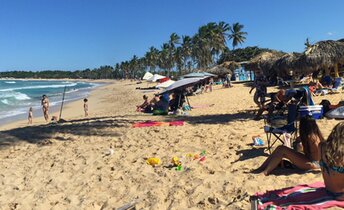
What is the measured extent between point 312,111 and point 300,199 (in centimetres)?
399

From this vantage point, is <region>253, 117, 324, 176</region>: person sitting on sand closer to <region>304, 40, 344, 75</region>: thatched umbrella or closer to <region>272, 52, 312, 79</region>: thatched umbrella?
<region>304, 40, 344, 75</region>: thatched umbrella

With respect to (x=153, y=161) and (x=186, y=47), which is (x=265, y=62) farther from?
(x=186, y=47)

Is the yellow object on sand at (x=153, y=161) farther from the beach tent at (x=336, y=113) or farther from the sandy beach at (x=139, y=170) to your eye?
the beach tent at (x=336, y=113)

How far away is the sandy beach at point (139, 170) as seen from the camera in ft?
14.6

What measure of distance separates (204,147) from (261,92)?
3852 millimetres

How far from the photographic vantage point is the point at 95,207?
185 inches

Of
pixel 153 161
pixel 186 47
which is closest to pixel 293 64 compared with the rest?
pixel 153 161

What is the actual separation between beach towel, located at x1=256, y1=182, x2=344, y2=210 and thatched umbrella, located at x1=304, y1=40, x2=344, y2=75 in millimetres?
13983

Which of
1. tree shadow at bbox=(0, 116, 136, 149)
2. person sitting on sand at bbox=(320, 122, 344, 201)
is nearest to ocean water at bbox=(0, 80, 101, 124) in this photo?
tree shadow at bbox=(0, 116, 136, 149)

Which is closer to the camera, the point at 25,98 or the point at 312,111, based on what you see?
the point at 312,111

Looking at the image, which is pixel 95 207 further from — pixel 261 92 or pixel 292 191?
pixel 261 92

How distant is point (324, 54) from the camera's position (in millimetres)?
16578

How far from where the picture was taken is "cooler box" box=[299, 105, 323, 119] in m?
6.52

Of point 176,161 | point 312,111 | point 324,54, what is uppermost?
point 324,54
